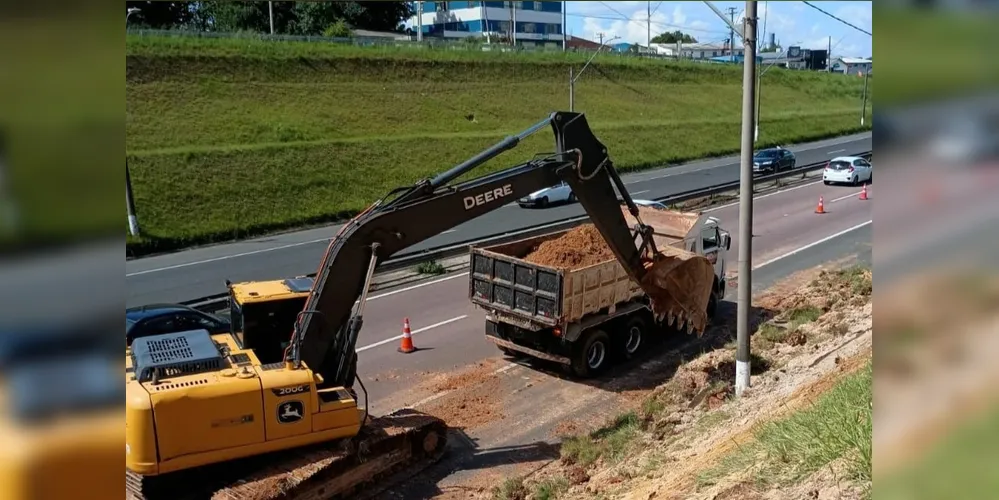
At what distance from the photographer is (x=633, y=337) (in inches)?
574

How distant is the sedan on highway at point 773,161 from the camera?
40875 mm

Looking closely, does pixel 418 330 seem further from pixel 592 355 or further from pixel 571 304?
pixel 571 304

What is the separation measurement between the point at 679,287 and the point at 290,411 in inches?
264

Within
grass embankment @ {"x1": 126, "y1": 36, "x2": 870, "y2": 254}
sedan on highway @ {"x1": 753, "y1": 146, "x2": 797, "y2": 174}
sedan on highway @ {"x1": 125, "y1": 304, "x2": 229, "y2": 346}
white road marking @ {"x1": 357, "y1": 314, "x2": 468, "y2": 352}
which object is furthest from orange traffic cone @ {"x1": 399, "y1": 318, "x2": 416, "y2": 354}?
sedan on highway @ {"x1": 753, "y1": 146, "x2": 797, "y2": 174}

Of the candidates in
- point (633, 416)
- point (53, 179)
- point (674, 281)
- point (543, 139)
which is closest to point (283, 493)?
point (633, 416)

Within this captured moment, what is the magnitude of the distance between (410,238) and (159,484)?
4054 mm

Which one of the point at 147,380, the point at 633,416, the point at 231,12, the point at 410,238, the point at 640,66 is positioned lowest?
the point at 633,416

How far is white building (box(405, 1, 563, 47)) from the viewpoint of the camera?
92.8 metres

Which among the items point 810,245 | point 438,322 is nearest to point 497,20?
point 810,245

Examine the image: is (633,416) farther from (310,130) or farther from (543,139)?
(543,139)

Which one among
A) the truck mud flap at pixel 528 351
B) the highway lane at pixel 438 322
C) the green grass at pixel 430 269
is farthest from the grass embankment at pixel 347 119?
the truck mud flap at pixel 528 351

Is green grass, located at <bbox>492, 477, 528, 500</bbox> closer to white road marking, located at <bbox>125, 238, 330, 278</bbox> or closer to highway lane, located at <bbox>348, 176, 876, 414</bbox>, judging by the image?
highway lane, located at <bbox>348, 176, 876, 414</bbox>

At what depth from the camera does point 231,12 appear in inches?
2795

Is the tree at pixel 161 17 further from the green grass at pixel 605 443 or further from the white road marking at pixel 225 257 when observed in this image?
Result: the green grass at pixel 605 443
